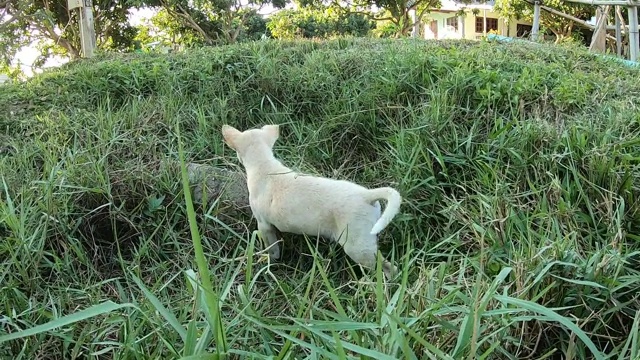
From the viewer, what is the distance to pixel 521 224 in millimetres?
2326

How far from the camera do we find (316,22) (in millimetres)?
19766

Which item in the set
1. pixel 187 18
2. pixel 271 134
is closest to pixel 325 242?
pixel 271 134

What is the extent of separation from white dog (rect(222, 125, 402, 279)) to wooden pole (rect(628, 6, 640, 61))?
4.71 metres

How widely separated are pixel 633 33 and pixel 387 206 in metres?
5.06

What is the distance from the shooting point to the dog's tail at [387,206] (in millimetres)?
2168

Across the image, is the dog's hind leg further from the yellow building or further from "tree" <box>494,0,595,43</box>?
the yellow building

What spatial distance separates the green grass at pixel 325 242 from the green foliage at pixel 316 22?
14427 millimetres

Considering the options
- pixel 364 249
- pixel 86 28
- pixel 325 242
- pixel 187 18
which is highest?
pixel 187 18

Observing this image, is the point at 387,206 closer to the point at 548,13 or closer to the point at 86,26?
the point at 86,26

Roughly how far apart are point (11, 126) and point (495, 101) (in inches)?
152

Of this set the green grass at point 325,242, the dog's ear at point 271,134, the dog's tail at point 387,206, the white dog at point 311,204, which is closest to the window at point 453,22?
the green grass at point 325,242

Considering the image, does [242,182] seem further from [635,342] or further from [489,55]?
[489,55]

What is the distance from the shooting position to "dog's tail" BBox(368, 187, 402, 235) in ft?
7.11

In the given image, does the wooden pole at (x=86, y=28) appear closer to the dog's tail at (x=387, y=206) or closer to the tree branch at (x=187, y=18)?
the tree branch at (x=187, y=18)
